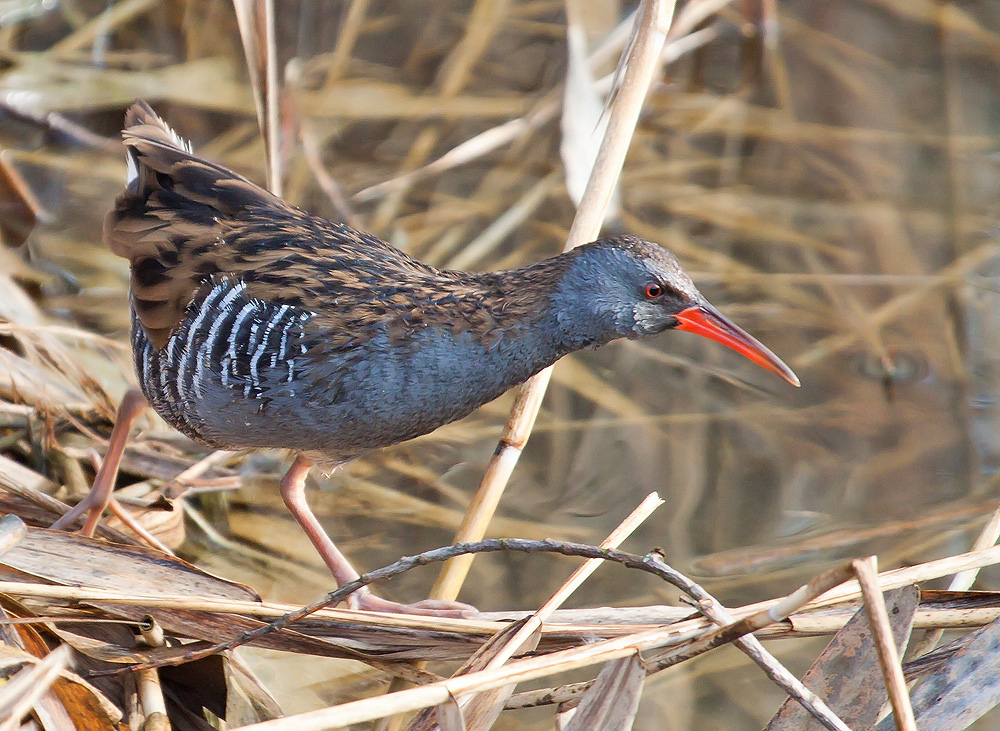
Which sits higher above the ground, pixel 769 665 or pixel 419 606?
pixel 769 665

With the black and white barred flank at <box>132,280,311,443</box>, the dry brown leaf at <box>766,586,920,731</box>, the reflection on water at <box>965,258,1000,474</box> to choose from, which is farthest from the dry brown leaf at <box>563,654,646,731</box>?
the reflection on water at <box>965,258,1000,474</box>

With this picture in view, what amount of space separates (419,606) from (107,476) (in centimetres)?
62

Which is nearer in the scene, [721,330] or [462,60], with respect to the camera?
[721,330]

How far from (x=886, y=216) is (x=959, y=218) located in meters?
0.18

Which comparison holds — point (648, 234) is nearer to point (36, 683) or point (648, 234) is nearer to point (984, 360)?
point (984, 360)

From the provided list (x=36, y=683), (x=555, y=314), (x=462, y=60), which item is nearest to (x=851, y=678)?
(x=555, y=314)

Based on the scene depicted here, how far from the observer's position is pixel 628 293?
5.04 ft

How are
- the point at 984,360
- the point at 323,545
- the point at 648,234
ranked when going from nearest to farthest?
Result: the point at 323,545
the point at 984,360
the point at 648,234

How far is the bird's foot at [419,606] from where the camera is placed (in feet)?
5.20

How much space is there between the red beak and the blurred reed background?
20.3 inches

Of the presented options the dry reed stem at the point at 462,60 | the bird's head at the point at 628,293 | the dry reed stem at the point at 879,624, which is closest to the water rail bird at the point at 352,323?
the bird's head at the point at 628,293

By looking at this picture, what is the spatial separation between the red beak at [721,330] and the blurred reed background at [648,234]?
52 centimetres

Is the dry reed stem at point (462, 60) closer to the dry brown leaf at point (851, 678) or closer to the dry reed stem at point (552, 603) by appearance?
the dry reed stem at point (552, 603)

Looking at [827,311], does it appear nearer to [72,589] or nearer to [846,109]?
[846,109]
